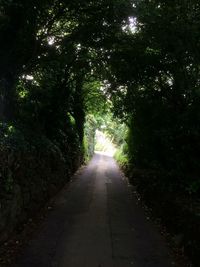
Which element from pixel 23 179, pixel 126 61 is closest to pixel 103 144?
pixel 126 61

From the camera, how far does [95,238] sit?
32.4 ft

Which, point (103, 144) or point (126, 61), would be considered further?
point (103, 144)

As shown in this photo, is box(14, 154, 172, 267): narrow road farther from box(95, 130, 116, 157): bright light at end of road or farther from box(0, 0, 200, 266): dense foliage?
box(95, 130, 116, 157): bright light at end of road

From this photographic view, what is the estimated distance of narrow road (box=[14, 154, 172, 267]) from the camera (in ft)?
27.0

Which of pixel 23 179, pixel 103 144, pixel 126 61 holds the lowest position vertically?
pixel 23 179

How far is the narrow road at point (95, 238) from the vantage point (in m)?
8.22

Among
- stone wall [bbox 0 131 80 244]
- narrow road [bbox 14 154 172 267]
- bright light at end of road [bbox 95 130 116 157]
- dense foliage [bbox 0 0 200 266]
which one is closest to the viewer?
narrow road [bbox 14 154 172 267]

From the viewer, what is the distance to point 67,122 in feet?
79.2

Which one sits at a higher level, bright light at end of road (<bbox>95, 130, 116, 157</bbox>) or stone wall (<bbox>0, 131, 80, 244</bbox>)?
bright light at end of road (<bbox>95, 130, 116, 157</bbox>)

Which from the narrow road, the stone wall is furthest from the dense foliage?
the narrow road

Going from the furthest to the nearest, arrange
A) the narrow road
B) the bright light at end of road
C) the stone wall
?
the bright light at end of road, the stone wall, the narrow road

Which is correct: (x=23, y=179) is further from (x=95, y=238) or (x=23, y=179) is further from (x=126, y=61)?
(x=126, y=61)

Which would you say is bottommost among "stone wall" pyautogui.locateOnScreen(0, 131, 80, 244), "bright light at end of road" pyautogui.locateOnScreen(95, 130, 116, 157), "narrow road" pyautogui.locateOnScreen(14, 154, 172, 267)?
"narrow road" pyautogui.locateOnScreen(14, 154, 172, 267)

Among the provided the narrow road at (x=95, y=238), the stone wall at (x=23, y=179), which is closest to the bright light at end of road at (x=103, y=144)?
the stone wall at (x=23, y=179)
